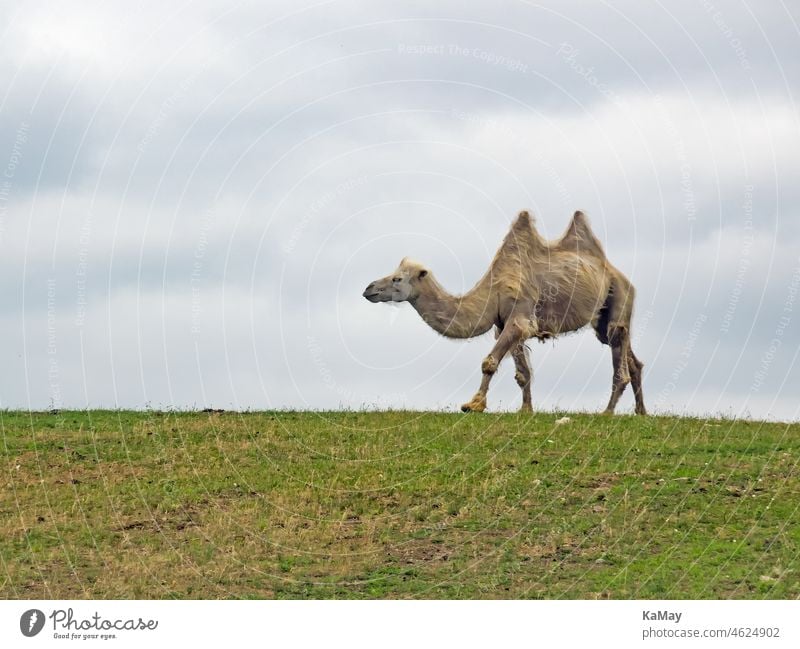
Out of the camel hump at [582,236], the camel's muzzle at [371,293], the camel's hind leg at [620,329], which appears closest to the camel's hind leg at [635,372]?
the camel's hind leg at [620,329]

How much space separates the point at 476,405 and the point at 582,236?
5050mm

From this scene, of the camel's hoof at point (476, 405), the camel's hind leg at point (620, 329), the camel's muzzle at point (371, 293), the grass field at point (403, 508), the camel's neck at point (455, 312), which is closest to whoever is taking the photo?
the grass field at point (403, 508)

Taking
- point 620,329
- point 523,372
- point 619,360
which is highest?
point 620,329

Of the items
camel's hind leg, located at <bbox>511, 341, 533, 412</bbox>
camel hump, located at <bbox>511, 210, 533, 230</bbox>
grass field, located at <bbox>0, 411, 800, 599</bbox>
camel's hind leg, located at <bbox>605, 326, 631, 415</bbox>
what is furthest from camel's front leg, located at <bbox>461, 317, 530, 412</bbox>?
camel's hind leg, located at <bbox>605, 326, 631, 415</bbox>

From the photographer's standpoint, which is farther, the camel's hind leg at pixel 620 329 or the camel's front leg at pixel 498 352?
the camel's hind leg at pixel 620 329

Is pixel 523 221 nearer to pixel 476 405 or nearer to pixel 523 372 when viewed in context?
pixel 523 372

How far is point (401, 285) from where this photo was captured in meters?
25.2

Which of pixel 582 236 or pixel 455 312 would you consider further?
pixel 582 236

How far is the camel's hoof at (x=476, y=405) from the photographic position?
947 inches

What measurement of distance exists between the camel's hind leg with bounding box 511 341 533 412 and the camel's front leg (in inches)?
13.1

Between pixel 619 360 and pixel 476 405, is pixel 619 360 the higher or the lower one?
the higher one
